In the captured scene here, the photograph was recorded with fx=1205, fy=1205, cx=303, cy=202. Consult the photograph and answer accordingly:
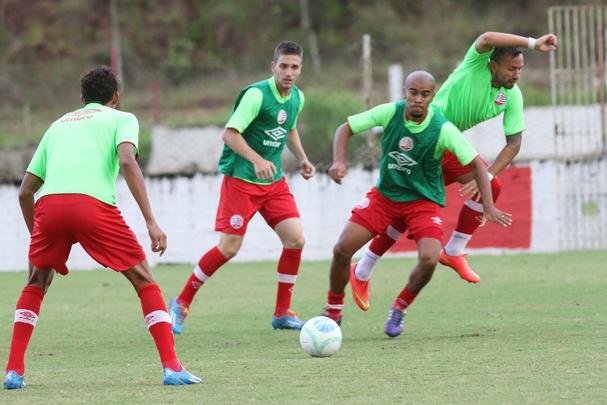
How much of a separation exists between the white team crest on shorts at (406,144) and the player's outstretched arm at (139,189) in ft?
8.32

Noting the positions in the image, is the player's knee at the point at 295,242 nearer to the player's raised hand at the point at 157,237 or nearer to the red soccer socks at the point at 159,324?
the red soccer socks at the point at 159,324

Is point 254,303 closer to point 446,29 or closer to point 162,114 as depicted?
point 162,114

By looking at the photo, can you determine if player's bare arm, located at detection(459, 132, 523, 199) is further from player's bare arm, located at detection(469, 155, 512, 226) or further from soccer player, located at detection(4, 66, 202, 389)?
soccer player, located at detection(4, 66, 202, 389)

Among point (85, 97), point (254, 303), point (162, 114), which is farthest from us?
point (162, 114)

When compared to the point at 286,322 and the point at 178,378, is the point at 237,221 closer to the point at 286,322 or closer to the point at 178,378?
the point at 286,322

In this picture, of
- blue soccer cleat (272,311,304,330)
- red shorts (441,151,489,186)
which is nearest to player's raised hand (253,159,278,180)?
blue soccer cleat (272,311,304,330)

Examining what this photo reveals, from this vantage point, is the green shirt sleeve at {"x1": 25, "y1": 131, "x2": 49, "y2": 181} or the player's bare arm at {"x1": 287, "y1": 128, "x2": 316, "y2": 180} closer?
the green shirt sleeve at {"x1": 25, "y1": 131, "x2": 49, "y2": 181}

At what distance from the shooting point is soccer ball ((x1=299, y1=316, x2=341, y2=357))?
24.9 ft

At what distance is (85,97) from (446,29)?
31372 mm

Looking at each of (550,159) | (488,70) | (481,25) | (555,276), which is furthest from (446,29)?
(488,70)

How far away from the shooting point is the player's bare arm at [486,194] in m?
8.24

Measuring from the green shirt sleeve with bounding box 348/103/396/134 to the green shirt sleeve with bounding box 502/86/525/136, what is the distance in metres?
1.30

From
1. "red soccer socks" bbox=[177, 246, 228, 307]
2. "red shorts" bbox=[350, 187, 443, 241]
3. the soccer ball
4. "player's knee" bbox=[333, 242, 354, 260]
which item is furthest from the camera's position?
"red soccer socks" bbox=[177, 246, 228, 307]

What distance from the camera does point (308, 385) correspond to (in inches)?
255
